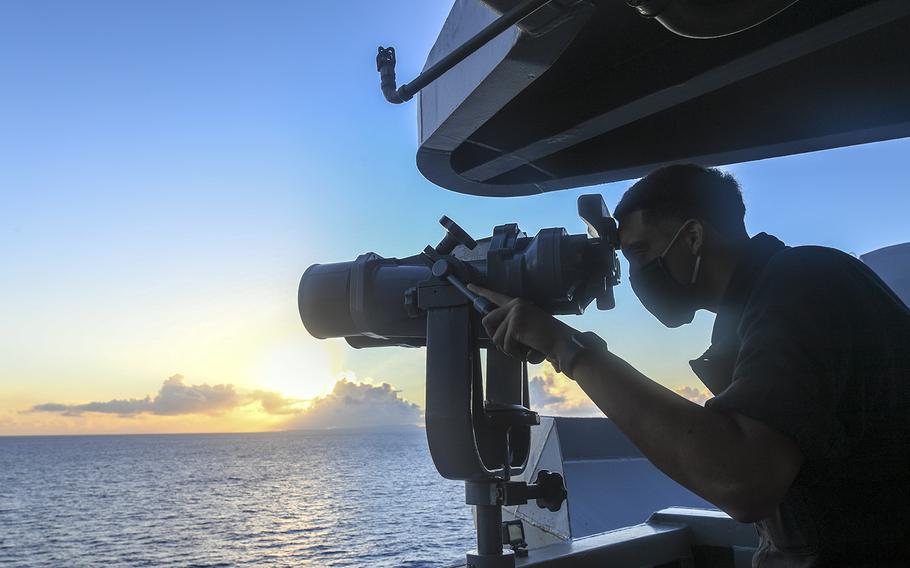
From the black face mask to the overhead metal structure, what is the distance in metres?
1.44

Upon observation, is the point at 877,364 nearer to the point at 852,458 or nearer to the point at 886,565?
the point at 852,458

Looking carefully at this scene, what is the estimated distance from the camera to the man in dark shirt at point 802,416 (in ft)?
3.81

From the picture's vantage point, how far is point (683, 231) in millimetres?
1718

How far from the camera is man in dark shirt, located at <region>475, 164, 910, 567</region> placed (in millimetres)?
1162

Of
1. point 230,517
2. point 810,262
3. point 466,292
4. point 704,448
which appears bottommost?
point 230,517

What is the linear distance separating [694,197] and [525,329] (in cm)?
55

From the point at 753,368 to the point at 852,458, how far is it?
28 centimetres

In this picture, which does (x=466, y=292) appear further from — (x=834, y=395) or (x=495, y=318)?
(x=834, y=395)

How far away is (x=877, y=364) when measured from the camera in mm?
1253

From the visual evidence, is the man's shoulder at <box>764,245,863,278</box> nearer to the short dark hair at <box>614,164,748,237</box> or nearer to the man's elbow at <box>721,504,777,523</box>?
the short dark hair at <box>614,164,748,237</box>

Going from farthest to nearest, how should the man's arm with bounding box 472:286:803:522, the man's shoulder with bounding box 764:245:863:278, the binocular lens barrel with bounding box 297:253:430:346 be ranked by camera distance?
the binocular lens barrel with bounding box 297:253:430:346 → the man's shoulder with bounding box 764:245:863:278 → the man's arm with bounding box 472:286:803:522

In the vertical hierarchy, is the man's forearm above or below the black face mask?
below

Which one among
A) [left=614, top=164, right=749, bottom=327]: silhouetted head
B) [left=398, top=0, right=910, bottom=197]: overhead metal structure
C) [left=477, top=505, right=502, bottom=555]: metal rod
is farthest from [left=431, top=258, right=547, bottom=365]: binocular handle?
[left=398, top=0, right=910, bottom=197]: overhead metal structure

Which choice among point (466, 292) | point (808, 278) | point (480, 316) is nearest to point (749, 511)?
point (808, 278)
